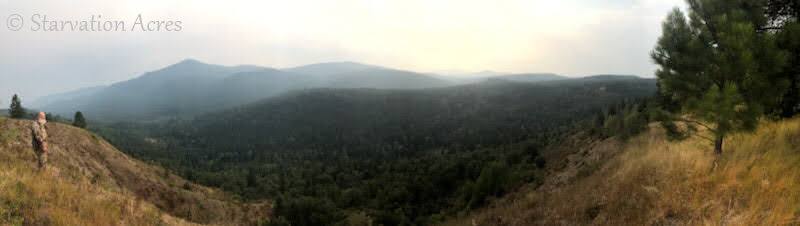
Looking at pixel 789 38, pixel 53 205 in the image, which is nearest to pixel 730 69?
pixel 789 38

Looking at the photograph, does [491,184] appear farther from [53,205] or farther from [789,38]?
[53,205]

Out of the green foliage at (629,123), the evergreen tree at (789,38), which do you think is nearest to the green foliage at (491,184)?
the green foliage at (629,123)

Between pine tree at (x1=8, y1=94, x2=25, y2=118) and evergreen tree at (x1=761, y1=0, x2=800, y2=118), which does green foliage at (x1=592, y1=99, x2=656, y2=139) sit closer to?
evergreen tree at (x1=761, y1=0, x2=800, y2=118)

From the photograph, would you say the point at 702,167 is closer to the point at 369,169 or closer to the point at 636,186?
the point at 636,186

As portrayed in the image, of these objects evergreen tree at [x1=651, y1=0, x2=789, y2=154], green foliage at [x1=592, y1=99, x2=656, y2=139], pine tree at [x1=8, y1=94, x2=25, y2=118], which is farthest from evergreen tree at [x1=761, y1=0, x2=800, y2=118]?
pine tree at [x1=8, y1=94, x2=25, y2=118]

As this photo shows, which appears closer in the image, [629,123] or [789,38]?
[789,38]

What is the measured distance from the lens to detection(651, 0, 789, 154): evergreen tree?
17.4ft

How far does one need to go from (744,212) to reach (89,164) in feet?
194

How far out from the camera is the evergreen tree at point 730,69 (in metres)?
5.30

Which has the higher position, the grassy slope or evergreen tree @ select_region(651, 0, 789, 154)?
evergreen tree @ select_region(651, 0, 789, 154)

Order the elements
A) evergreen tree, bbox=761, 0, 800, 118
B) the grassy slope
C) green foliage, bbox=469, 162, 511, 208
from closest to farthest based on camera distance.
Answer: the grassy slope, evergreen tree, bbox=761, 0, 800, 118, green foliage, bbox=469, 162, 511, 208

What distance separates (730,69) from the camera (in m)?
5.55

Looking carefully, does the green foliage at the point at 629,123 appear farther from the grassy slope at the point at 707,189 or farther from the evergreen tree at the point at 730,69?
the grassy slope at the point at 707,189

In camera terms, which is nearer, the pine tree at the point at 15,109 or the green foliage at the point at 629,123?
the green foliage at the point at 629,123
